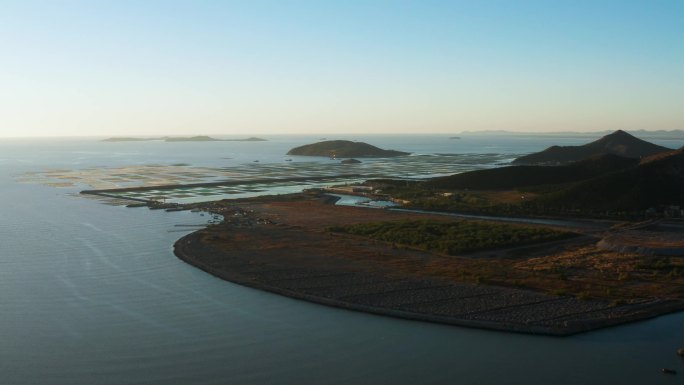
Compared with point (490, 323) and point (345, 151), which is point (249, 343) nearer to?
point (490, 323)

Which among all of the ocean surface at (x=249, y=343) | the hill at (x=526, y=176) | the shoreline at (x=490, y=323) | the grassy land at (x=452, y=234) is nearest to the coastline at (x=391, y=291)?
the shoreline at (x=490, y=323)

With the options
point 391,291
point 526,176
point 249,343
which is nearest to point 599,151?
point 526,176

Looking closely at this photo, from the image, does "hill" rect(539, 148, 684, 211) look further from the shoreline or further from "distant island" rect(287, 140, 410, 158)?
"distant island" rect(287, 140, 410, 158)

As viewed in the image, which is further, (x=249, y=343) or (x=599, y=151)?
(x=599, y=151)

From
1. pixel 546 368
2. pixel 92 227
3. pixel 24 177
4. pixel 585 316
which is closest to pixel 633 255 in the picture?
pixel 585 316

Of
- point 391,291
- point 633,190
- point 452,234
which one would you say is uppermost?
point 633,190

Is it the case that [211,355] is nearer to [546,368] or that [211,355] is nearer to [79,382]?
[79,382]
